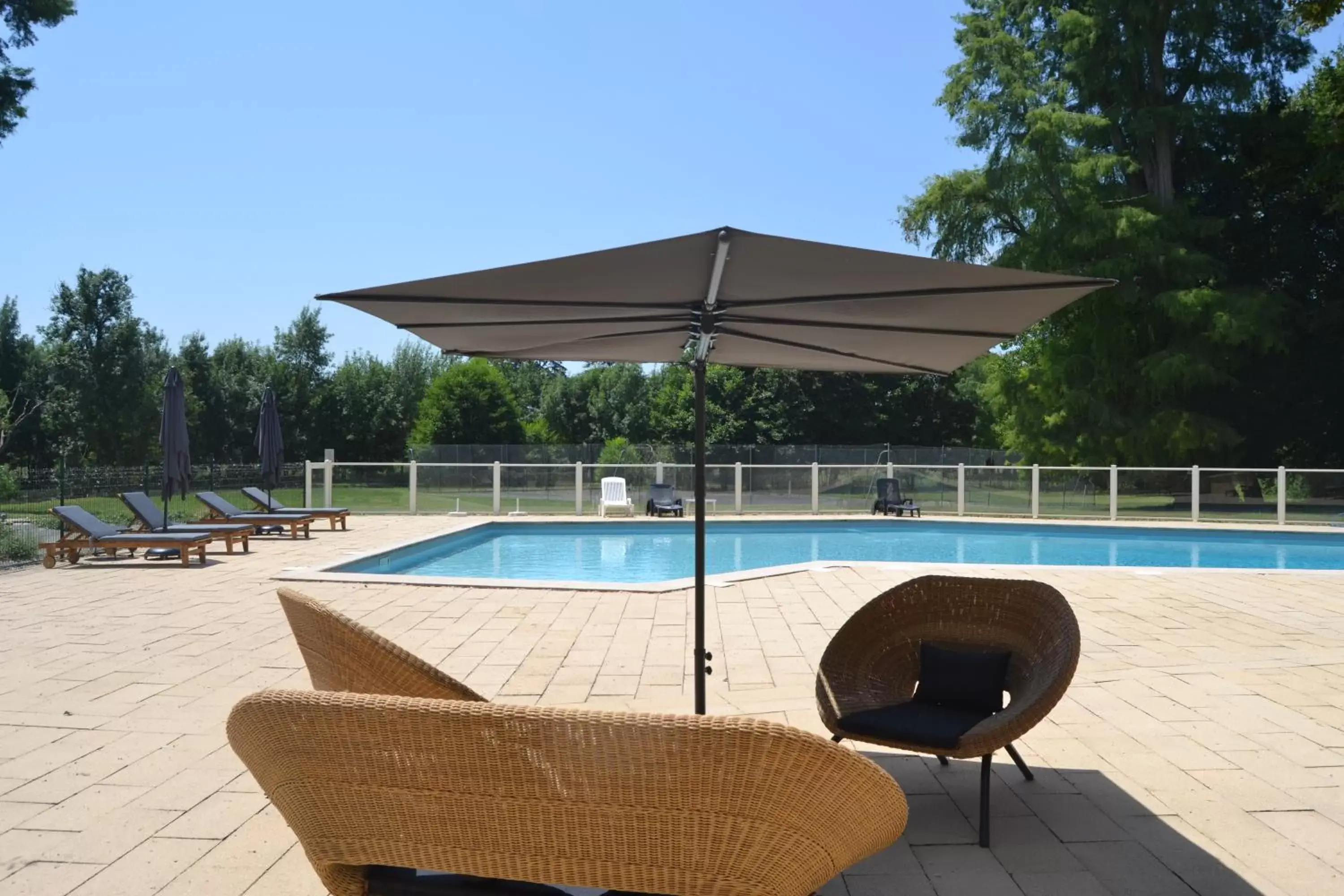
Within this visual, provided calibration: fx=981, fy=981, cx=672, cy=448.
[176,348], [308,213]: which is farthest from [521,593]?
[176,348]

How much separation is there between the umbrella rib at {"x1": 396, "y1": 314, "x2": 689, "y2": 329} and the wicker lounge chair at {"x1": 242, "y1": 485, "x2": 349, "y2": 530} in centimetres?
1033

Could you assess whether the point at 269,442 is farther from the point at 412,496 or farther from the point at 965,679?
the point at 965,679

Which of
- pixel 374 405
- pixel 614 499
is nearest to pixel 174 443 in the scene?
pixel 614 499

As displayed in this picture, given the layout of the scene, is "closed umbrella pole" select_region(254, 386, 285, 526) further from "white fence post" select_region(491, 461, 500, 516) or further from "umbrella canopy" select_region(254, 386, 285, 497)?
"white fence post" select_region(491, 461, 500, 516)

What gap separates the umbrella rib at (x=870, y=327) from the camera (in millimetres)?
3221

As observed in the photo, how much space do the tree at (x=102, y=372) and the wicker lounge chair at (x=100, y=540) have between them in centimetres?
2374

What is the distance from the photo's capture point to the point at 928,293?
2822 mm

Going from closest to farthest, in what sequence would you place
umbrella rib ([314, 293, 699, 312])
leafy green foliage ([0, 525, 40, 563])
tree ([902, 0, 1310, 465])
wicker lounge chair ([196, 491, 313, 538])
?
umbrella rib ([314, 293, 699, 312]), leafy green foliage ([0, 525, 40, 563]), wicker lounge chair ([196, 491, 313, 538]), tree ([902, 0, 1310, 465])

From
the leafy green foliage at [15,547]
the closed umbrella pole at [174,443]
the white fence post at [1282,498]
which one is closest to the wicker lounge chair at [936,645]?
the closed umbrella pole at [174,443]

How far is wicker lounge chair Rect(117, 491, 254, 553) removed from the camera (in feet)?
33.3

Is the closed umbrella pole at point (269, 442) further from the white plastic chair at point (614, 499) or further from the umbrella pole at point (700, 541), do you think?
the umbrella pole at point (700, 541)

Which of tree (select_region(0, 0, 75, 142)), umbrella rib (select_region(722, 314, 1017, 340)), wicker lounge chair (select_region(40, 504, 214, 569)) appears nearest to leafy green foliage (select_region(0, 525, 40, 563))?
wicker lounge chair (select_region(40, 504, 214, 569))

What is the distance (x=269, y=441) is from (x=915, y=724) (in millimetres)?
11711

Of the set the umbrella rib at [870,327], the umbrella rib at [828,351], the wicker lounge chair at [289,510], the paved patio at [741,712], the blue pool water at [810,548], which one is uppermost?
the umbrella rib at [870,327]
